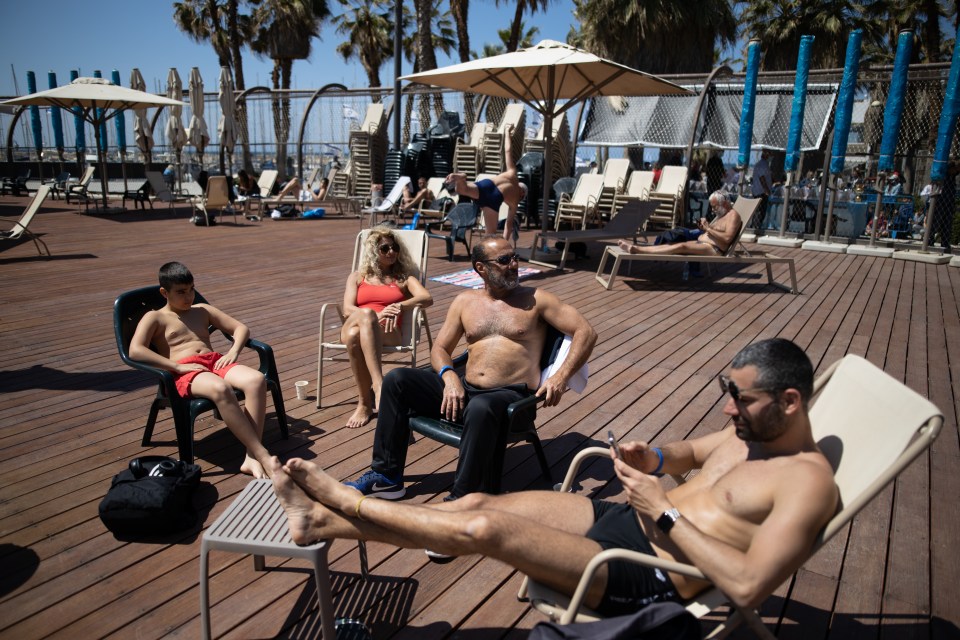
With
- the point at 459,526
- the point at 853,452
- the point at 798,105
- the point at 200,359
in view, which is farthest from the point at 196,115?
the point at 853,452

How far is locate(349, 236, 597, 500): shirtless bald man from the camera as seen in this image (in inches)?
103

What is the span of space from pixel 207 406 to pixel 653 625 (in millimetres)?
2131

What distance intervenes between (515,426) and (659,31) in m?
23.0

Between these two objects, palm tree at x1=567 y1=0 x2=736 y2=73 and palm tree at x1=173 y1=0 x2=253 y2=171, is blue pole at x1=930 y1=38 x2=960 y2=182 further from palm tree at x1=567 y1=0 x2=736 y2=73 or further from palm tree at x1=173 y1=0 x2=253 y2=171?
palm tree at x1=173 y1=0 x2=253 y2=171

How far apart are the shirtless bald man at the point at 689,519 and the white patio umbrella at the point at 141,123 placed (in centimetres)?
1567

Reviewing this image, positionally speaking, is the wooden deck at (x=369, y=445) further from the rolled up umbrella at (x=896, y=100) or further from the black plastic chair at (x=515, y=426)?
the rolled up umbrella at (x=896, y=100)

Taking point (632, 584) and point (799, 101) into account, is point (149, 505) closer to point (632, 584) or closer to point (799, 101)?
point (632, 584)

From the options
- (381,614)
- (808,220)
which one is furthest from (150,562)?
(808,220)

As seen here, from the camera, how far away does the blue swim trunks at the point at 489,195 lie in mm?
7836

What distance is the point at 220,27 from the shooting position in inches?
1088

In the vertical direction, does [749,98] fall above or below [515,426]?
above

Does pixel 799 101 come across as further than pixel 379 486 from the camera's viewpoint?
Yes

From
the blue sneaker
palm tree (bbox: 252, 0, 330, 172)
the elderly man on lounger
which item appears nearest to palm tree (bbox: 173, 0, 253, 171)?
palm tree (bbox: 252, 0, 330, 172)

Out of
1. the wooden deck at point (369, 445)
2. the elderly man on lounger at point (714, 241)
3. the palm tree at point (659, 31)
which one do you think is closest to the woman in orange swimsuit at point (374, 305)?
the wooden deck at point (369, 445)
